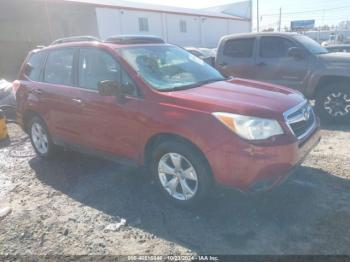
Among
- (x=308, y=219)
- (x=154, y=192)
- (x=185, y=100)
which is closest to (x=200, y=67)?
(x=185, y=100)

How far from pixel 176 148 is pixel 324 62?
454 cm

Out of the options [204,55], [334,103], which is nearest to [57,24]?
[204,55]

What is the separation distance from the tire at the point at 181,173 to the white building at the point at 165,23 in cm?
1925

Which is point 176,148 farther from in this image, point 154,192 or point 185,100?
point 154,192

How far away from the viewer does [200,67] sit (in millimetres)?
4480

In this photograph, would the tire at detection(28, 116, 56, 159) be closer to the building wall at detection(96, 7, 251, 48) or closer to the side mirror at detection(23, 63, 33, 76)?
the side mirror at detection(23, 63, 33, 76)

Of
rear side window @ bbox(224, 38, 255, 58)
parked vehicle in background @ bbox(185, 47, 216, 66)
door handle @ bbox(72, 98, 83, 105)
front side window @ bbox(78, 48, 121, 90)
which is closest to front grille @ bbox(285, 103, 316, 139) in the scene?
front side window @ bbox(78, 48, 121, 90)

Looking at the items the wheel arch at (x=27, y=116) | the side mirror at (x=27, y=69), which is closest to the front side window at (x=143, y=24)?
the side mirror at (x=27, y=69)

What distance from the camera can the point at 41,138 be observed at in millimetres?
5367

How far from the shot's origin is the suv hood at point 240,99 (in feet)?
10.3

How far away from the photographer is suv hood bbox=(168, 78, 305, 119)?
10.3 ft

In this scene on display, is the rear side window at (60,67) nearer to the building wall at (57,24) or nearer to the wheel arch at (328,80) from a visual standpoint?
the wheel arch at (328,80)

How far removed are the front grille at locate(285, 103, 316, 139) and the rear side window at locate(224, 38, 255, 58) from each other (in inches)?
158

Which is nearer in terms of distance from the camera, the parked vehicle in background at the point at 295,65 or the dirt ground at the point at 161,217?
the dirt ground at the point at 161,217
